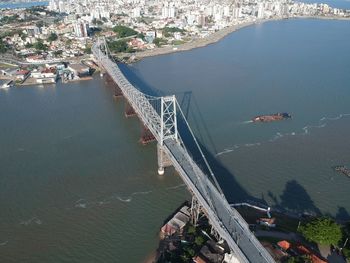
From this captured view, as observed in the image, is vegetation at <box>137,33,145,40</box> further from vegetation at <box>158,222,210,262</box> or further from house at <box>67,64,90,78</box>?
vegetation at <box>158,222,210,262</box>

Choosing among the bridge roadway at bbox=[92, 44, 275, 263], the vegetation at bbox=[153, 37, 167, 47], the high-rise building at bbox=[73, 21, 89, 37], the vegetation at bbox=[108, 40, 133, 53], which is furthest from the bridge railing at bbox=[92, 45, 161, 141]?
the high-rise building at bbox=[73, 21, 89, 37]

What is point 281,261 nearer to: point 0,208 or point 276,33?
point 0,208

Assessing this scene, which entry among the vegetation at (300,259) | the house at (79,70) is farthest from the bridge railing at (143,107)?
the house at (79,70)

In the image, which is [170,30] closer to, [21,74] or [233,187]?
[21,74]

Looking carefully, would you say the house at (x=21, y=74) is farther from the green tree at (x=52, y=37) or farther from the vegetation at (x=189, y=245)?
the vegetation at (x=189, y=245)

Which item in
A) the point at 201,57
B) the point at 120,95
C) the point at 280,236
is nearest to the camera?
the point at 280,236

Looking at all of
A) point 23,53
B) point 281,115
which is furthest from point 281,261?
point 23,53
